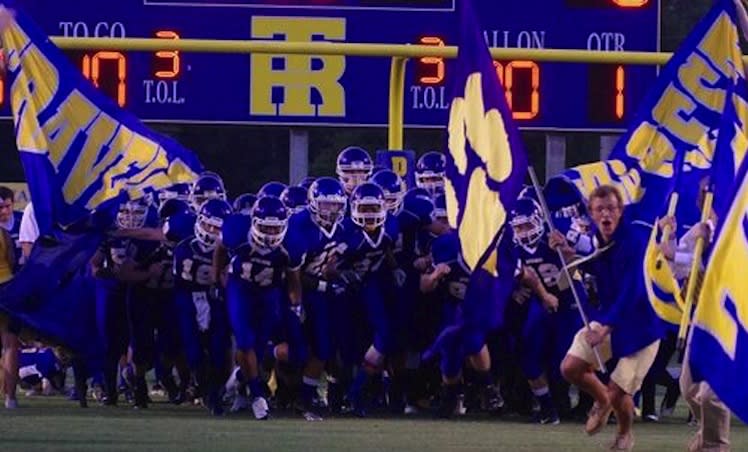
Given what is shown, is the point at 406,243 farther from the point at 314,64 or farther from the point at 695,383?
the point at 695,383

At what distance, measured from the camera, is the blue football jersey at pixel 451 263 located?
16.4m

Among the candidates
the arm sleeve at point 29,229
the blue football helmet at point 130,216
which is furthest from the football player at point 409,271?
the arm sleeve at point 29,229

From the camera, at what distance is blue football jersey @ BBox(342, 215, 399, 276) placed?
53.8ft

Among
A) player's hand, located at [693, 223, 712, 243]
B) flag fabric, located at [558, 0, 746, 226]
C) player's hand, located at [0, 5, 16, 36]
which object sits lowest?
player's hand, located at [693, 223, 712, 243]

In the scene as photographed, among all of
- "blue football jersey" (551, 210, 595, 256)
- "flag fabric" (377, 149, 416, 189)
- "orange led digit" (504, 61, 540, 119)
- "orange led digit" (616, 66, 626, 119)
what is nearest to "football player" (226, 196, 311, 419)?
"blue football jersey" (551, 210, 595, 256)

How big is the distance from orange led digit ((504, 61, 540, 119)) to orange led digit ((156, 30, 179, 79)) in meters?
2.32

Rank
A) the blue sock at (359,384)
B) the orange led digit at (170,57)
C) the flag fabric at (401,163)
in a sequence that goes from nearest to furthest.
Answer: the blue sock at (359,384)
the flag fabric at (401,163)
the orange led digit at (170,57)

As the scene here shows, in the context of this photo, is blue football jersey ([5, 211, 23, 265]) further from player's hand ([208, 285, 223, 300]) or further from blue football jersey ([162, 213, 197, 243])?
player's hand ([208, 285, 223, 300])

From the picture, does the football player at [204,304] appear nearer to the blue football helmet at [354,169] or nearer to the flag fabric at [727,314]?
the blue football helmet at [354,169]

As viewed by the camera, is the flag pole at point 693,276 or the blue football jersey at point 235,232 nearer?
the flag pole at point 693,276

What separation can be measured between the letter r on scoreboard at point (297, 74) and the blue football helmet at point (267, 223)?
9.30 ft

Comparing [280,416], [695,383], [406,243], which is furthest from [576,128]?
[695,383]

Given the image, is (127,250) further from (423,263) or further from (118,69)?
(118,69)

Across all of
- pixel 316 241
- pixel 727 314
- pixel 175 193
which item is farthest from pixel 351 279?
pixel 727 314
